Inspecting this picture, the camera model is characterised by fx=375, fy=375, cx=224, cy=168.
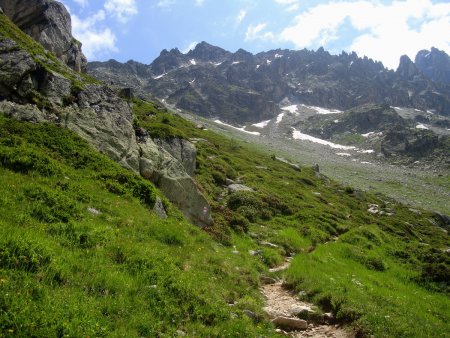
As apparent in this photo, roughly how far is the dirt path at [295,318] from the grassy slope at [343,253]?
27.1 inches

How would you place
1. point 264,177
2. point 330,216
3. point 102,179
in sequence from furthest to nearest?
1. point 264,177
2. point 330,216
3. point 102,179

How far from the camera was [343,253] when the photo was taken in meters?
25.3

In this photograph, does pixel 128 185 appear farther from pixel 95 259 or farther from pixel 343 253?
pixel 343 253

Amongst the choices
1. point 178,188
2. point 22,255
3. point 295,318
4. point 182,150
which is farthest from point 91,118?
point 295,318

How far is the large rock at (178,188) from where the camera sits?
2345 centimetres

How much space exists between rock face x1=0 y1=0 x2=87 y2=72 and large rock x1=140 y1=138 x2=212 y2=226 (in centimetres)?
5480

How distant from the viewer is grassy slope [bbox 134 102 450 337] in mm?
14927

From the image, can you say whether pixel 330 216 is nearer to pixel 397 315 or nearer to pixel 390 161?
pixel 397 315

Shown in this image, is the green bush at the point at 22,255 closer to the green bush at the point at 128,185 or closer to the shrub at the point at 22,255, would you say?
the shrub at the point at 22,255

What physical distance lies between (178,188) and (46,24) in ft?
204

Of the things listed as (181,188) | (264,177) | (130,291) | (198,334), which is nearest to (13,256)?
(130,291)

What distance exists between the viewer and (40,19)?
234 ft

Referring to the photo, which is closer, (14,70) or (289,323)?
(289,323)

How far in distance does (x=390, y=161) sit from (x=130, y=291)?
191826mm
